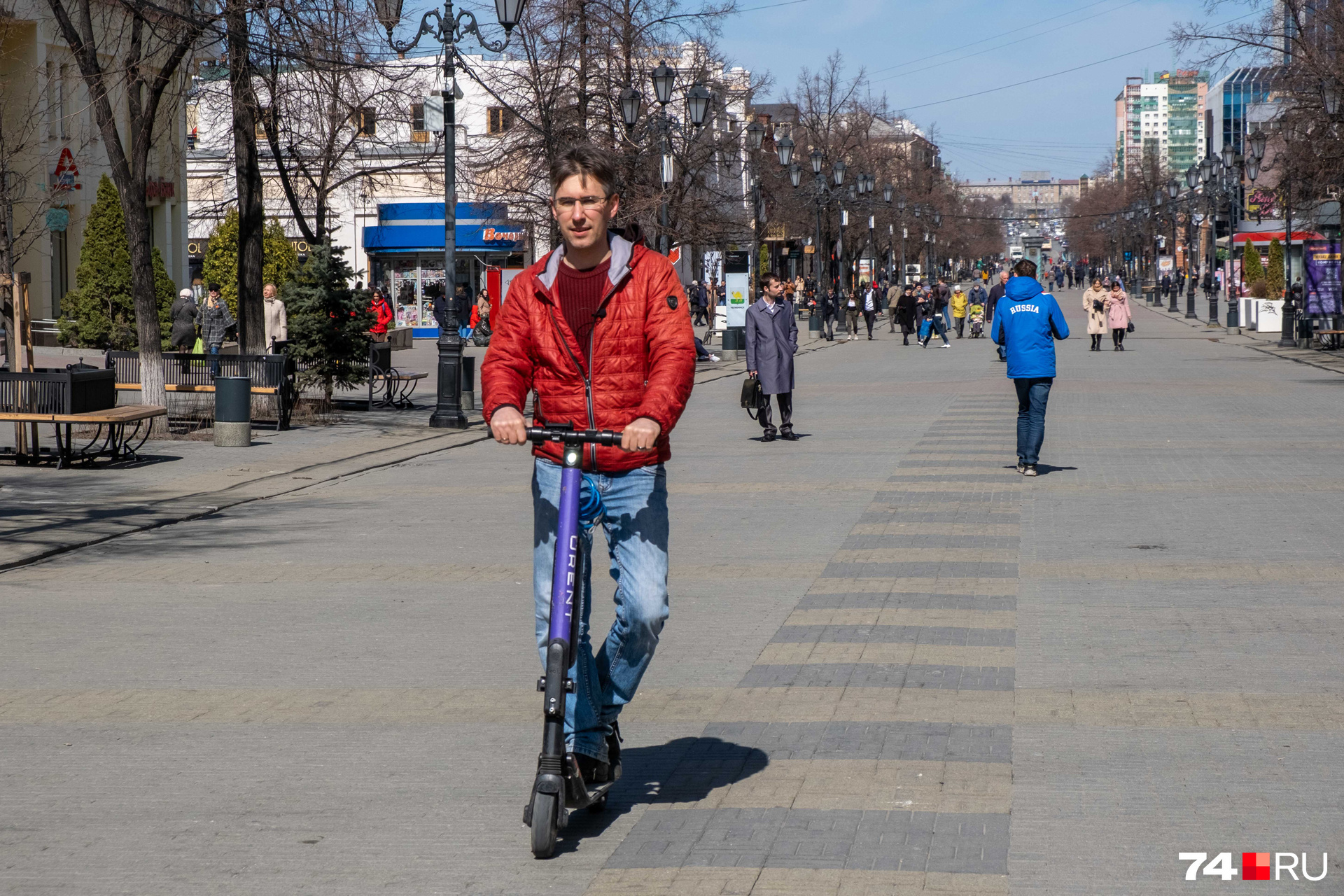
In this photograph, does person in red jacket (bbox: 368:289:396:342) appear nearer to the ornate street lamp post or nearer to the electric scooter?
the ornate street lamp post

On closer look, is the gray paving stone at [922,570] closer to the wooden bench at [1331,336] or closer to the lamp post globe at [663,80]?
the lamp post globe at [663,80]

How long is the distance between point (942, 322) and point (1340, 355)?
12.2 metres

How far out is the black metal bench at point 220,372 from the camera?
1948cm

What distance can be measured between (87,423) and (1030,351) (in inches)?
358

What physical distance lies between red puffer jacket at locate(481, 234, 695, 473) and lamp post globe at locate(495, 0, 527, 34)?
53.6 ft

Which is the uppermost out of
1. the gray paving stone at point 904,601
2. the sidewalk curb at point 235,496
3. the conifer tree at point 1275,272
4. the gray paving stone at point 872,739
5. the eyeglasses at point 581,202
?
the conifer tree at point 1275,272

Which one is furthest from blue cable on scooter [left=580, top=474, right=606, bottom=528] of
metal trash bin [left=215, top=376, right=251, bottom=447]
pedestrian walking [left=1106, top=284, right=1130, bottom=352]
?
pedestrian walking [left=1106, top=284, right=1130, bottom=352]

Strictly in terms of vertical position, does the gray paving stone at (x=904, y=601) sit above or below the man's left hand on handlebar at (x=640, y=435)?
below

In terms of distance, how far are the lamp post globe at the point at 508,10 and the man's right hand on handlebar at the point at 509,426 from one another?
54.6ft

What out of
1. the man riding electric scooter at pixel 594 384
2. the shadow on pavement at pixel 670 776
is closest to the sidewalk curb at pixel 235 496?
the shadow on pavement at pixel 670 776

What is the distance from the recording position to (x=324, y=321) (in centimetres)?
2122

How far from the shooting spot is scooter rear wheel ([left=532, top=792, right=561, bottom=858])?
4410mm

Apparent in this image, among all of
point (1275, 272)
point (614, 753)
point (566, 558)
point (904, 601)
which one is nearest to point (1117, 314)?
point (1275, 272)

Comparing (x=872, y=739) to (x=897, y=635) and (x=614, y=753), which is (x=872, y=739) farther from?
(x=897, y=635)
